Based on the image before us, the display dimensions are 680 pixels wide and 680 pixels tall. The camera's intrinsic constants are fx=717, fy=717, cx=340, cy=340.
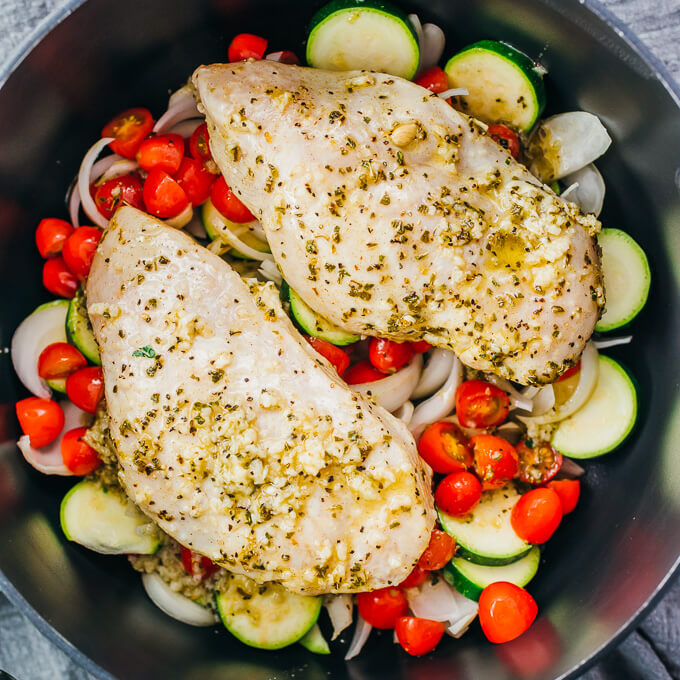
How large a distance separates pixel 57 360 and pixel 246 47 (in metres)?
1.75

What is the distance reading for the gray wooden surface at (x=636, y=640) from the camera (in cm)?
363

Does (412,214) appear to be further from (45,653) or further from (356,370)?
(45,653)

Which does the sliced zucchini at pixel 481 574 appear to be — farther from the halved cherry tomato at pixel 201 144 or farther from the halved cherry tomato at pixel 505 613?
the halved cherry tomato at pixel 201 144

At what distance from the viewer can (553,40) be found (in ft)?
10.7

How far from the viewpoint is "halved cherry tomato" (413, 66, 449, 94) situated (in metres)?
3.52

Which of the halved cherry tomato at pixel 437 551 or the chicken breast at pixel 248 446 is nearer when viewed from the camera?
the chicken breast at pixel 248 446

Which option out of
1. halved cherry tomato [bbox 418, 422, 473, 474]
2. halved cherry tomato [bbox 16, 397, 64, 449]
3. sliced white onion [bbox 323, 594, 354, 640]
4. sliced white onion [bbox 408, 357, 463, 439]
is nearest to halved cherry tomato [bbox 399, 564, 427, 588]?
sliced white onion [bbox 323, 594, 354, 640]

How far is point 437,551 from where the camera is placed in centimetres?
346

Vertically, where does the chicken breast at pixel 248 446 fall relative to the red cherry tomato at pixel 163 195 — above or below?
below

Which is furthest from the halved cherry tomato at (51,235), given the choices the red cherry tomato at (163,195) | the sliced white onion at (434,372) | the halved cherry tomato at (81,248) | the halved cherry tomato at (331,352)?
the sliced white onion at (434,372)

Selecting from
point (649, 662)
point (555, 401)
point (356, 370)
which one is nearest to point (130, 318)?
point (356, 370)

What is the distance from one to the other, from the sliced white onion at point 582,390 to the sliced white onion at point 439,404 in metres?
0.47

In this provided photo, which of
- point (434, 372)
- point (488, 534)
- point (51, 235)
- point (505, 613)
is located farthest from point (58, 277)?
point (505, 613)

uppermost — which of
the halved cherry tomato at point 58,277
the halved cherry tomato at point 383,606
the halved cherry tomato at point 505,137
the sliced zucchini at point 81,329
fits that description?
the halved cherry tomato at point 505,137
